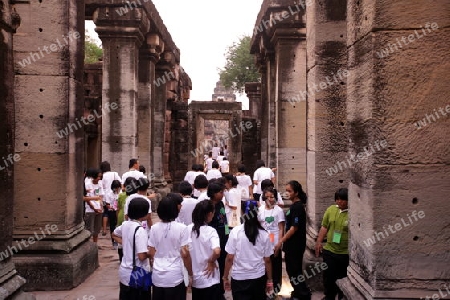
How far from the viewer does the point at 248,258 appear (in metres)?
4.29

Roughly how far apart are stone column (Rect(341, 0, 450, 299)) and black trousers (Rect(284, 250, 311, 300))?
1964mm

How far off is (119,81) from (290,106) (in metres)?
4.08

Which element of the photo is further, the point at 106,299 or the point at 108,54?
the point at 108,54

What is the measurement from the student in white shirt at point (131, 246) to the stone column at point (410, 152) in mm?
1923

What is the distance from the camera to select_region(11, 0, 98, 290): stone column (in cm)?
636

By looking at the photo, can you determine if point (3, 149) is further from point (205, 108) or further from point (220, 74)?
point (220, 74)

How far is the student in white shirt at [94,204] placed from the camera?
8.50 m

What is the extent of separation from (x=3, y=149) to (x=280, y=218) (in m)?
3.05

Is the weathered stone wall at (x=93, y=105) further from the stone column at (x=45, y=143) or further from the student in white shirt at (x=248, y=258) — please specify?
the student in white shirt at (x=248, y=258)

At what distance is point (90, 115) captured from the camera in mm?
16312

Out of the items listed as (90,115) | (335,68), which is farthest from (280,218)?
(90,115)

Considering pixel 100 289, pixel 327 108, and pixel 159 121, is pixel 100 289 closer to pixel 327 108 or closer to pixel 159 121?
pixel 327 108

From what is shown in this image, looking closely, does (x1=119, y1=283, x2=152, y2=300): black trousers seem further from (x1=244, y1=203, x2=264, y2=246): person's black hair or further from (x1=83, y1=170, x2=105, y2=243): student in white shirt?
(x1=83, y1=170, x2=105, y2=243): student in white shirt

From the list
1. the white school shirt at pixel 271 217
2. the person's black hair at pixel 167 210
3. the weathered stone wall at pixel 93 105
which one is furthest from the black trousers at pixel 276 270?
the weathered stone wall at pixel 93 105
